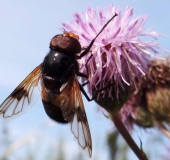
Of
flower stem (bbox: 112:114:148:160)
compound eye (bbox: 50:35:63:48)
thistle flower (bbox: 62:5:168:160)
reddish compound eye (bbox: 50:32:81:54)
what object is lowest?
flower stem (bbox: 112:114:148:160)

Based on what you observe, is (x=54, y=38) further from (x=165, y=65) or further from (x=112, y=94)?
(x=165, y=65)

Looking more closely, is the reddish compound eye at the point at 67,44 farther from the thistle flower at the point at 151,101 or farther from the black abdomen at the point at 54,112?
the thistle flower at the point at 151,101

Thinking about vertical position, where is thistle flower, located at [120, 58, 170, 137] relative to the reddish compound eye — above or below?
below

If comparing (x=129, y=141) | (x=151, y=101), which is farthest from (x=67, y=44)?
(x=151, y=101)

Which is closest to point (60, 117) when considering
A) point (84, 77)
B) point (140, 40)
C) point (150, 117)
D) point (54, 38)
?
point (84, 77)

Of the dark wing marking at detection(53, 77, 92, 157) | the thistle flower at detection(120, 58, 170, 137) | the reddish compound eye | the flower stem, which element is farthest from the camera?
the thistle flower at detection(120, 58, 170, 137)

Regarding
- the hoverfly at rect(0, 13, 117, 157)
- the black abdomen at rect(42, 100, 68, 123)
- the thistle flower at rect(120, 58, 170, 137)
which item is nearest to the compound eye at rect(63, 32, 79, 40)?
the hoverfly at rect(0, 13, 117, 157)

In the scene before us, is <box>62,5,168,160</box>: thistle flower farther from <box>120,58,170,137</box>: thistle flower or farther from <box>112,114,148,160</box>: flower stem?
<box>120,58,170,137</box>: thistle flower

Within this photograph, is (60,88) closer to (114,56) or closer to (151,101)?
(114,56)
